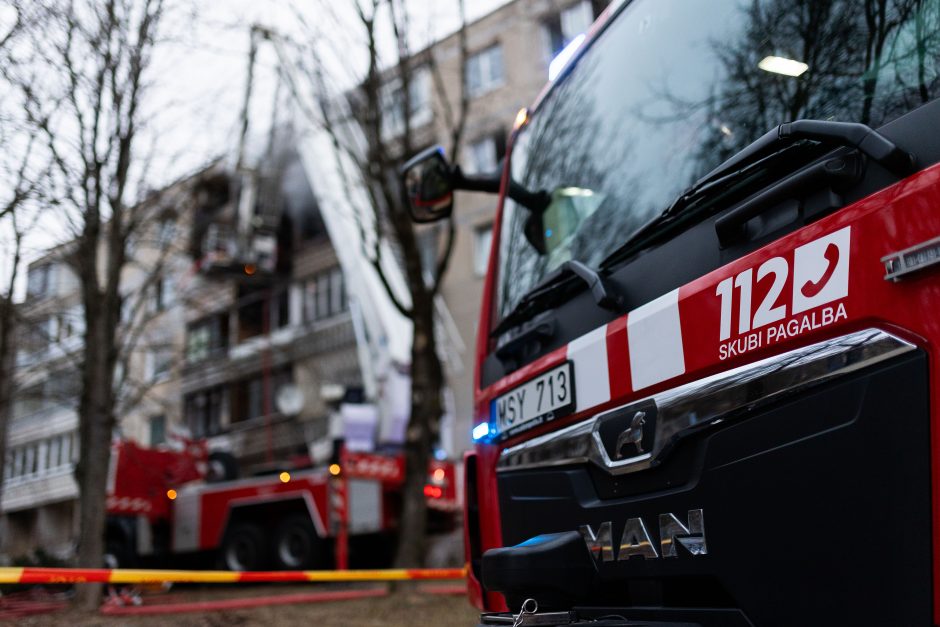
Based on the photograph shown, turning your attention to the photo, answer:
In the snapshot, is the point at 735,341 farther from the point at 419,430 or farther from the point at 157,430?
the point at 157,430

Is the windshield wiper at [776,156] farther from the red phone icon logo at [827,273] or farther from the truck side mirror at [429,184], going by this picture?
the truck side mirror at [429,184]

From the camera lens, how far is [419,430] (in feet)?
30.5

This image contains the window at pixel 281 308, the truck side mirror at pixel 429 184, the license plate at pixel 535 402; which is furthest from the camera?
the window at pixel 281 308

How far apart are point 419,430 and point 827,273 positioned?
25.5 feet

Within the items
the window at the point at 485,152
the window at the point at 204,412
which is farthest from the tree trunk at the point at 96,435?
the window at the point at 204,412

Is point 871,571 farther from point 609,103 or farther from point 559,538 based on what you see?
point 609,103

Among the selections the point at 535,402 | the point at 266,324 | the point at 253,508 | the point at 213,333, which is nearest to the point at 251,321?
the point at 266,324

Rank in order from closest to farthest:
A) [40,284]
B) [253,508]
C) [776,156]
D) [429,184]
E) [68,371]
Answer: [776,156] < [429,184] < [40,284] < [253,508] < [68,371]

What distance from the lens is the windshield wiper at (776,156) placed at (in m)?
1.68

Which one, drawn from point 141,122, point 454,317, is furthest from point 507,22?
point 141,122

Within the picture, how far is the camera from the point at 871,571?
1.63m

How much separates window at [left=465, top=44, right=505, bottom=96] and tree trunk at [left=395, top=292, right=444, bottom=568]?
12922 mm

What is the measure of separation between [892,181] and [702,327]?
0.55m

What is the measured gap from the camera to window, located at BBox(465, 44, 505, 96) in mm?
21203
